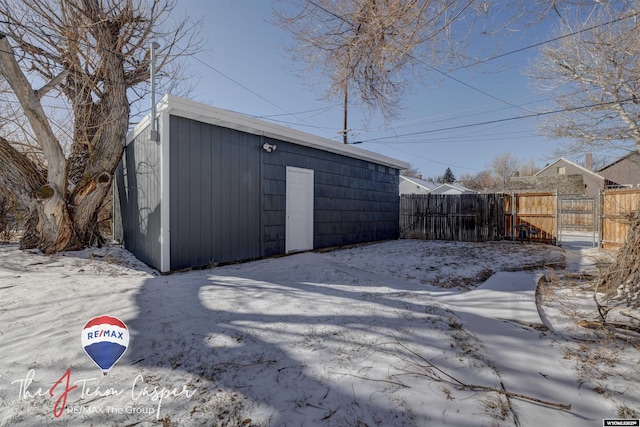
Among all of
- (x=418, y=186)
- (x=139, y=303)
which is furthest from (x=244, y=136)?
(x=418, y=186)

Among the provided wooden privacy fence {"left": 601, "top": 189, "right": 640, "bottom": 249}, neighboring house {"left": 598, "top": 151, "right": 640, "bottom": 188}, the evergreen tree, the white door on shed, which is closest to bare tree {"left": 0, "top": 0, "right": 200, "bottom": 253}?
the white door on shed

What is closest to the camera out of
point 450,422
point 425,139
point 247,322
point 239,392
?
point 450,422

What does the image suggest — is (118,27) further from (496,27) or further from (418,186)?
(418,186)

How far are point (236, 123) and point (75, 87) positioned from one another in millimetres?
3883

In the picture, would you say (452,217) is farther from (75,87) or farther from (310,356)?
(75,87)

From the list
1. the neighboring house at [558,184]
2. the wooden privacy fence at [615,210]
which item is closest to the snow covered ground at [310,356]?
the wooden privacy fence at [615,210]

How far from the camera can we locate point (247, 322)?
2.61 meters

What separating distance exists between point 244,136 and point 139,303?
3.48 metres

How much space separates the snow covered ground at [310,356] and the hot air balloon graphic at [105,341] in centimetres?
6

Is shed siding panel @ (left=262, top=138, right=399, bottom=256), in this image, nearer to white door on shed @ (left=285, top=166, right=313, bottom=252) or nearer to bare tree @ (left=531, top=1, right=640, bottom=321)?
white door on shed @ (left=285, top=166, right=313, bottom=252)

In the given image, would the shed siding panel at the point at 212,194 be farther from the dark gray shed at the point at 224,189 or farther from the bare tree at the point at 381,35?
the bare tree at the point at 381,35

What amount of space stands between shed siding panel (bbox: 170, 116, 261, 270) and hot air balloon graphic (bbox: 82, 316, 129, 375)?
218 centimetres

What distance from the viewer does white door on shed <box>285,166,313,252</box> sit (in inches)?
252

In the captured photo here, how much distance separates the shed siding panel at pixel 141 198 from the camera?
15.5 ft
